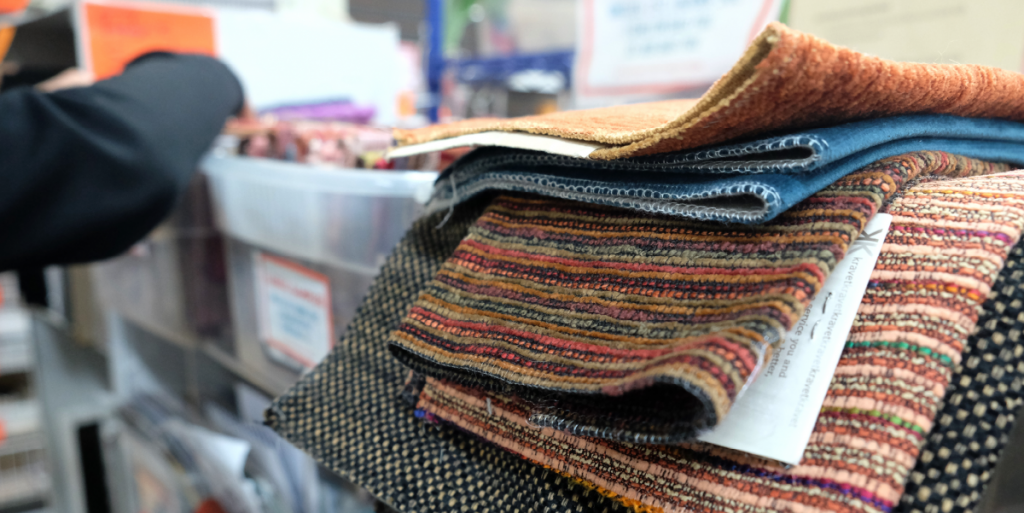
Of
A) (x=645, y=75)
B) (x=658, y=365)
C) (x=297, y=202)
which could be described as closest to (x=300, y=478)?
(x=297, y=202)

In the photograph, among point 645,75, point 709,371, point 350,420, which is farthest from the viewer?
point 645,75

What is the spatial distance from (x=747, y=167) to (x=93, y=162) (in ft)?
1.76

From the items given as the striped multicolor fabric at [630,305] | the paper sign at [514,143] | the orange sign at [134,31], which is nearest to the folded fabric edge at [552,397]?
the striped multicolor fabric at [630,305]

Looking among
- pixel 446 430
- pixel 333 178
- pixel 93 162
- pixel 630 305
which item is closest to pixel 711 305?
pixel 630 305

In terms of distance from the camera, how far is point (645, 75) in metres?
0.72

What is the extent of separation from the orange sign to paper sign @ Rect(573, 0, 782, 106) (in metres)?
0.61

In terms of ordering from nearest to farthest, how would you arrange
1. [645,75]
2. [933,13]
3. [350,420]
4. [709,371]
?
[709,371] → [350,420] → [933,13] → [645,75]

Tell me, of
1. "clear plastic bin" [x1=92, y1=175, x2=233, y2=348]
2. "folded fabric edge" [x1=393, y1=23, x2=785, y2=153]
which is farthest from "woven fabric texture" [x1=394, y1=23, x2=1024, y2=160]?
"clear plastic bin" [x1=92, y1=175, x2=233, y2=348]

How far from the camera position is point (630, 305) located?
0.24 m

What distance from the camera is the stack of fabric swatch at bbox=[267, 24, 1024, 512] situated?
184 mm

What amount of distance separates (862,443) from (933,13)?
441 millimetres

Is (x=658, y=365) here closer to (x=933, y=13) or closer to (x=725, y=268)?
(x=725, y=268)

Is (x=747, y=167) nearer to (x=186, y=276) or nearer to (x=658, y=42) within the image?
(x=658, y=42)

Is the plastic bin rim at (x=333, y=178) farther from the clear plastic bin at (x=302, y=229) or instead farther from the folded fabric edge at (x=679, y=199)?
the folded fabric edge at (x=679, y=199)
